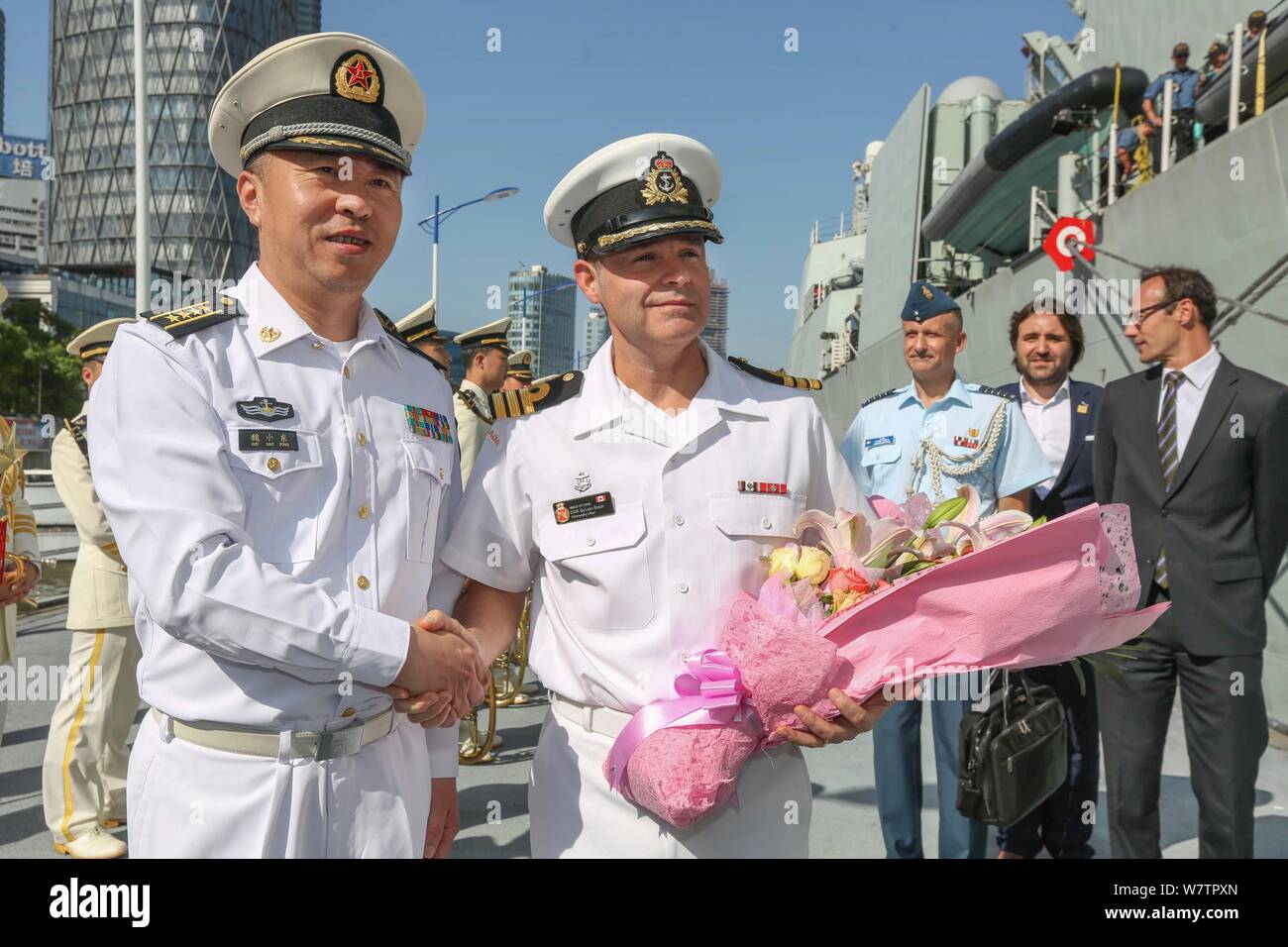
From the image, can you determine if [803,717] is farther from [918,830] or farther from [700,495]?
[918,830]

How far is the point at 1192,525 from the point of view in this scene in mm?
3467

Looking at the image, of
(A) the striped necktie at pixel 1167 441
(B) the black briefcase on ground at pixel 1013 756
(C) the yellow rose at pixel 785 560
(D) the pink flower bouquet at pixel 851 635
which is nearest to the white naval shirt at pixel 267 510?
(D) the pink flower bouquet at pixel 851 635

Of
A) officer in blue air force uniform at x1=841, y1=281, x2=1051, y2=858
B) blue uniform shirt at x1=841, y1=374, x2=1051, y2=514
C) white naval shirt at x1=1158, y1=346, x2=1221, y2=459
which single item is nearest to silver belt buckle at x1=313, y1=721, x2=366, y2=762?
officer in blue air force uniform at x1=841, y1=281, x2=1051, y2=858

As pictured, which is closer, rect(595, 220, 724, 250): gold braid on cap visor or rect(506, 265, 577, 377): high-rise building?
rect(595, 220, 724, 250): gold braid on cap visor

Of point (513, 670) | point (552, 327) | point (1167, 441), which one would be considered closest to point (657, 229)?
point (1167, 441)

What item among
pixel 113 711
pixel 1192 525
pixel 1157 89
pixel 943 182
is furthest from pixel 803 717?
pixel 943 182

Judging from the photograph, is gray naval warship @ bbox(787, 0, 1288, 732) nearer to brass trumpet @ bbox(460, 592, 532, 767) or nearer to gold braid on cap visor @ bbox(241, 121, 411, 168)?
brass trumpet @ bbox(460, 592, 532, 767)

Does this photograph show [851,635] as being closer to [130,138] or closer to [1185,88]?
[1185,88]

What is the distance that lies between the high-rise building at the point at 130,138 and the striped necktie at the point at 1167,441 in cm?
9410

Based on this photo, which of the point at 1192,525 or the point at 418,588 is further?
the point at 1192,525

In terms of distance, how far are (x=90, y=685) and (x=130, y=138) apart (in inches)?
4104

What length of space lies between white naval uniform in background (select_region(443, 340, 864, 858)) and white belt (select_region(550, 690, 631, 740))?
0.02 meters

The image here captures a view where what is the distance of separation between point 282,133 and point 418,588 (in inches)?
37.9

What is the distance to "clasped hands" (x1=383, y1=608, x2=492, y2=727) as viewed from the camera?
176 centimetres
